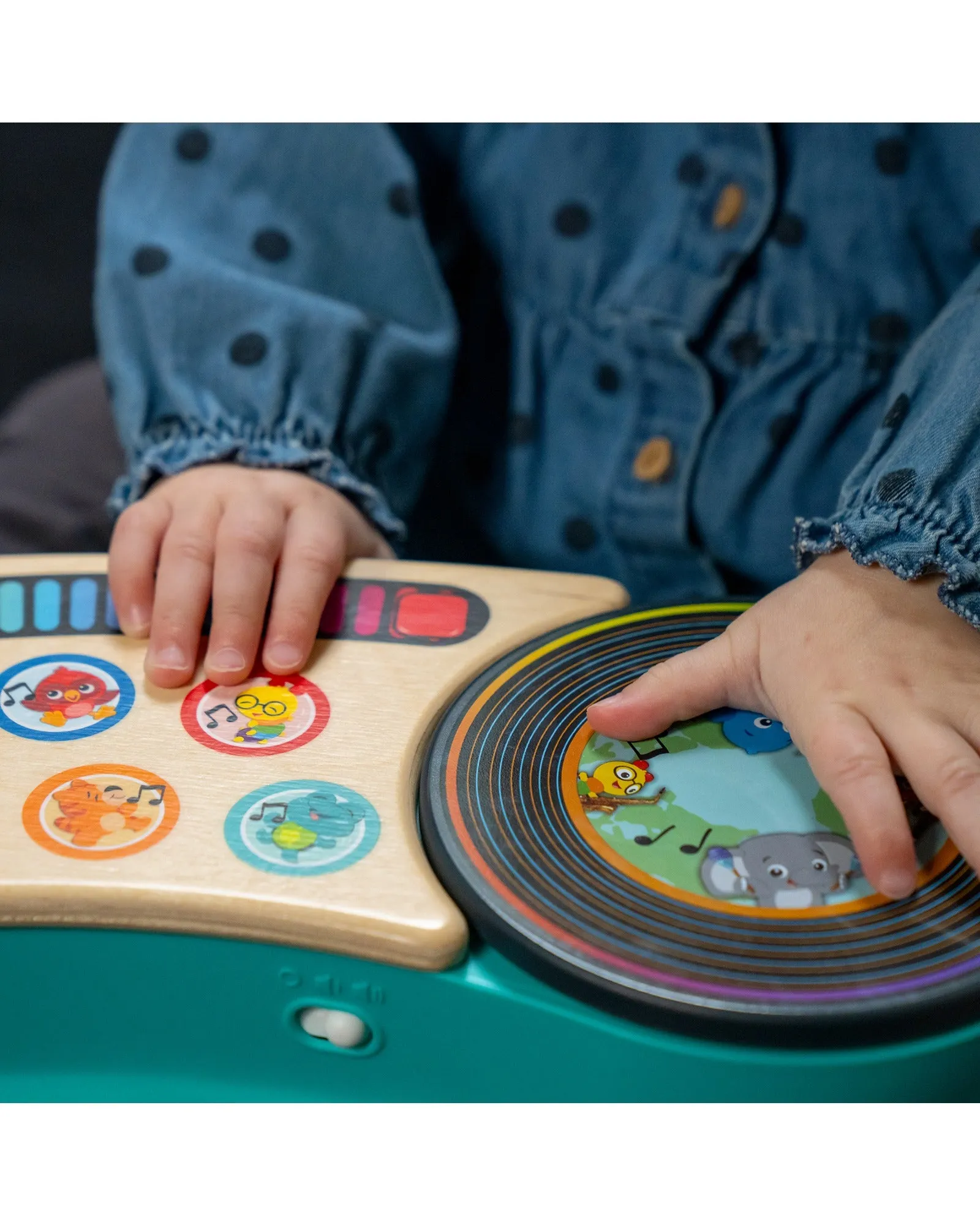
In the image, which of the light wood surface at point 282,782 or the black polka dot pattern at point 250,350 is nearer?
the light wood surface at point 282,782

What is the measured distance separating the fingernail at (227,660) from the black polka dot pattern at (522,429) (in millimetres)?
272

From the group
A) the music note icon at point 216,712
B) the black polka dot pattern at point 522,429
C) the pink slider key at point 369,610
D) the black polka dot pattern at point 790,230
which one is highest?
the black polka dot pattern at point 790,230

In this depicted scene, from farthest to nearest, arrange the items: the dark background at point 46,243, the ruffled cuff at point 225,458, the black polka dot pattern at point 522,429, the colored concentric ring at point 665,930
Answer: the dark background at point 46,243 → the black polka dot pattern at point 522,429 → the ruffled cuff at point 225,458 → the colored concentric ring at point 665,930

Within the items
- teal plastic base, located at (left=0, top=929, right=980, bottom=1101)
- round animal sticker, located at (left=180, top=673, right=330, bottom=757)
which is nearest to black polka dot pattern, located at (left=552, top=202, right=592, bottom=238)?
round animal sticker, located at (left=180, top=673, right=330, bottom=757)

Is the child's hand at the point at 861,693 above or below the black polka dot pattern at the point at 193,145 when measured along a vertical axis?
below

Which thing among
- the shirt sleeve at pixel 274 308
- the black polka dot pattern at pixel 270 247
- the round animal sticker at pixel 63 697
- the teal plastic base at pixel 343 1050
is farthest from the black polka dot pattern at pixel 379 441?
the teal plastic base at pixel 343 1050

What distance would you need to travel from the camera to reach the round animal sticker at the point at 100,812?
37 centimetres

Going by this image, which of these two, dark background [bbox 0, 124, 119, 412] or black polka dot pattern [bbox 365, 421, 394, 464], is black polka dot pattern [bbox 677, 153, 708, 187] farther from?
dark background [bbox 0, 124, 119, 412]

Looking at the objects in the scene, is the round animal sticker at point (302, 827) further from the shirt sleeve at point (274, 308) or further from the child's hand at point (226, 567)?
the shirt sleeve at point (274, 308)

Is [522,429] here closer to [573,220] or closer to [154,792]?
[573,220]

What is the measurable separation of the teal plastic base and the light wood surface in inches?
0.6

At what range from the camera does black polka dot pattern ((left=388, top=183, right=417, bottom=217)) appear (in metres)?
0.62

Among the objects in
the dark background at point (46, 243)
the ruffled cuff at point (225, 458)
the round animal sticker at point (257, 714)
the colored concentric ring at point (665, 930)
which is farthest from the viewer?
the dark background at point (46, 243)

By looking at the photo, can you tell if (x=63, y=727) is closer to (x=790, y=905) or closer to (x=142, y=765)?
(x=142, y=765)
